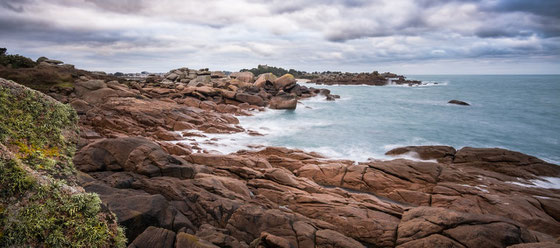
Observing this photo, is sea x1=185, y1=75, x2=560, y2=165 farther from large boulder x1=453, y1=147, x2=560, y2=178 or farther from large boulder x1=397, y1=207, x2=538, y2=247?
large boulder x1=397, y1=207, x2=538, y2=247

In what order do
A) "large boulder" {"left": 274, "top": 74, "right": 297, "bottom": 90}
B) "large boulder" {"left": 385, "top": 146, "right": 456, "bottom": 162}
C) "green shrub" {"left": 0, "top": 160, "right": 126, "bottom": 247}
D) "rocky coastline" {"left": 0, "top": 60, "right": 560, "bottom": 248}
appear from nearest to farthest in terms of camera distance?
1. "green shrub" {"left": 0, "top": 160, "right": 126, "bottom": 247}
2. "rocky coastline" {"left": 0, "top": 60, "right": 560, "bottom": 248}
3. "large boulder" {"left": 385, "top": 146, "right": 456, "bottom": 162}
4. "large boulder" {"left": 274, "top": 74, "right": 297, "bottom": 90}

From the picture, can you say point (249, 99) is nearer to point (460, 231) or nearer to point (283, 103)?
point (283, 103)

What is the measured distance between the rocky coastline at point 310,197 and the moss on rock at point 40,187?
1.39ft

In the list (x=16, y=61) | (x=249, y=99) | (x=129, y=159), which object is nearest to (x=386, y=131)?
(x=249, y=99)

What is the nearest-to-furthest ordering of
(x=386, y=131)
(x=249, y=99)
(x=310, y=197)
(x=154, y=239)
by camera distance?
(x=154, y=239) < (x=310, y=197) < (x=386, y=131) < (x=249, y=99)

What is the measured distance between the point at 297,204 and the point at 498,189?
1007 cm

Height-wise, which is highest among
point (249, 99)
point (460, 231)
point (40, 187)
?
point (40, 187)

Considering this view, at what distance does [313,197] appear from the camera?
10.1 metres

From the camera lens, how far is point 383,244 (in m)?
8.13

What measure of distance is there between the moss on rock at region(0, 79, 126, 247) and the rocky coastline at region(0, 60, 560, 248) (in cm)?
42

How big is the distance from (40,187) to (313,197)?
8.51 metres

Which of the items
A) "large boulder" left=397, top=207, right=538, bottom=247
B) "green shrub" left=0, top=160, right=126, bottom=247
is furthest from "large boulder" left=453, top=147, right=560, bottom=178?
"green shrub" left=0, top=160, right=126, bottom=247

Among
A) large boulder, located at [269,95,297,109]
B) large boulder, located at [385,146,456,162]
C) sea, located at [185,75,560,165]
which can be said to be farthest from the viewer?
large boulder, located at [269,95,297,109]

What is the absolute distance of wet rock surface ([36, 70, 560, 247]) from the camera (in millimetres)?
6266
